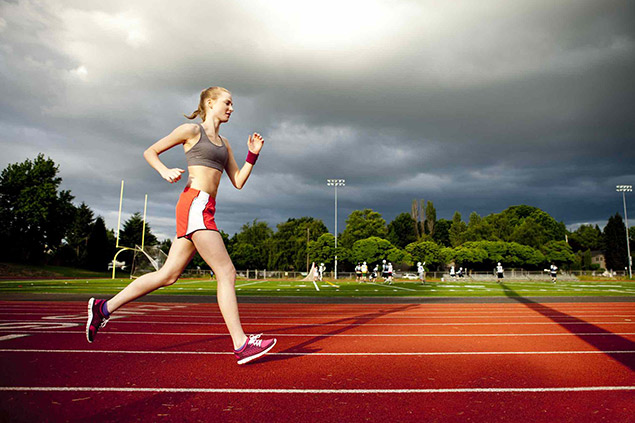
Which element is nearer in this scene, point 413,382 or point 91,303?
point 413,382

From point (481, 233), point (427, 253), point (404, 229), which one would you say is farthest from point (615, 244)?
point (427, 253)

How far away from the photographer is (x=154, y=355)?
4168mm

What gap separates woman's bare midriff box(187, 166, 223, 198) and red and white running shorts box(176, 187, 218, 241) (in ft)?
0.21

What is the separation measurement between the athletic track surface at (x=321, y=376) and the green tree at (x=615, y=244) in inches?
3491

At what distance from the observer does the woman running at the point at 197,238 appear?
347cm

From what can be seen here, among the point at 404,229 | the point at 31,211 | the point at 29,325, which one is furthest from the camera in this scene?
the point at 404,229

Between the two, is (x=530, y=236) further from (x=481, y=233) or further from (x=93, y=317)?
(x=93, y=317)

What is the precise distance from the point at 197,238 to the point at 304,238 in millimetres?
73735

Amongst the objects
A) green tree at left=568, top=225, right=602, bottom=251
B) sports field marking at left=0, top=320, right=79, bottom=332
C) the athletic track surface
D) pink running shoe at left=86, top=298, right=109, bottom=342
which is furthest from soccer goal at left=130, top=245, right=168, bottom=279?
green tree at left=568, top=225, right=602, bottom=251

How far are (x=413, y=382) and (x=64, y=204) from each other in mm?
64509

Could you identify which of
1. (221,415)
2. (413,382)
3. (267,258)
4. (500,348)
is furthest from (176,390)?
(267,258)

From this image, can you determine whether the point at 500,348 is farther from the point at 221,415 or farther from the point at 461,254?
the point at 461,254

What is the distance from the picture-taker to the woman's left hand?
4.18 m

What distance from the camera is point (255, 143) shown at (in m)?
4.21
